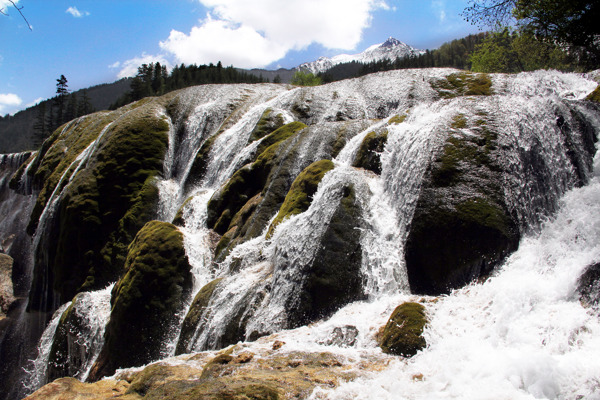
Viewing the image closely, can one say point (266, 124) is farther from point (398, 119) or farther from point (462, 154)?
point (462, 154)

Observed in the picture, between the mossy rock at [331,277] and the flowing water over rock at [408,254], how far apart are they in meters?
0.03

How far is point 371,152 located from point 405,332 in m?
7.33

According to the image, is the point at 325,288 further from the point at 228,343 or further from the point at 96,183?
the point at 96,183

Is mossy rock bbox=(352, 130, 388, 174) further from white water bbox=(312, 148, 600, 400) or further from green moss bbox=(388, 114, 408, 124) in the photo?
white water bbox=(312, 148, 600, 400)

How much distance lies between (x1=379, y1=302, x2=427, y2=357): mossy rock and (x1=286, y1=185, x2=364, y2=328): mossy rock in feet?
6.54

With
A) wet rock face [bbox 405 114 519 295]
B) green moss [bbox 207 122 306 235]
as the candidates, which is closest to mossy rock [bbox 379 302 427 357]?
wet rock face [bbox 405 114 519 295]

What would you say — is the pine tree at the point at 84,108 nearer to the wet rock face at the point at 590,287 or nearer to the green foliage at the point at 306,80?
the green foliage at the point at 306,80

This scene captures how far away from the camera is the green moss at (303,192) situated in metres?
11.6

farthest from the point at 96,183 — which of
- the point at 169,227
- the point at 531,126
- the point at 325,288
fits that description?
the point at 531,126

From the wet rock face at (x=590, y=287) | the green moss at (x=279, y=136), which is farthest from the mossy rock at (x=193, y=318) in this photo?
the green moss at (x=279, y=136)

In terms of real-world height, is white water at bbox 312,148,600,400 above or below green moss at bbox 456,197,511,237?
below

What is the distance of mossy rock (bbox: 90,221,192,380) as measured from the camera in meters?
11.5

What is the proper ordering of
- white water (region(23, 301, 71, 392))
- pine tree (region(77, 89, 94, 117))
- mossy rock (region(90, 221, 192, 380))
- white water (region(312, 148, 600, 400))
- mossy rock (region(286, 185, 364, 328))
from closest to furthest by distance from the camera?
white water (region(312, 148, 600, 400)) < mossy rock (region(286, 185, 364, 328)) < mossy rock (region(90, 221, 192, 380)) < white water (region(23, 301, 71, 392)) < pine tree (region(77, 89, 94, 117))

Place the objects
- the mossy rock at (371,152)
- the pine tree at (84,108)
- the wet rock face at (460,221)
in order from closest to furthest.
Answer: the wet rock face at (460,221), the mossy rock at (371,152), the pine tree at (84,108)
